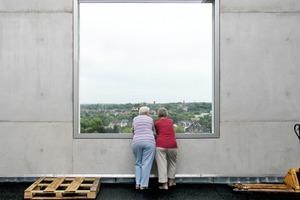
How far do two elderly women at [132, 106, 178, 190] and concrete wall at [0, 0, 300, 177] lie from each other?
56 centimetres

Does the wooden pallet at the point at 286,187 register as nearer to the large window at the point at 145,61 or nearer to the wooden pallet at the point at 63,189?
the large window at the point at 145,61

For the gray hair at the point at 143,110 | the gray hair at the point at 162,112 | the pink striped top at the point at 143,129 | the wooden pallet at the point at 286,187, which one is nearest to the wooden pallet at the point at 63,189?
the pink striped top at the point at 143,129

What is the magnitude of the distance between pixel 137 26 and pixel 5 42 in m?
2.66

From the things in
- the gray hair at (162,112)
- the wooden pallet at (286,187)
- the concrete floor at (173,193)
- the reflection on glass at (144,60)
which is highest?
the reflection on glass at (144,60)

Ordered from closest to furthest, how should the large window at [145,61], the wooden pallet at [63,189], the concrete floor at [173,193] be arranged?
the wooden pallet at [63,189], the concrete floor at [173,193], the large window at [145,61]

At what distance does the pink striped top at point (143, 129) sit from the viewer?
640 centimetres

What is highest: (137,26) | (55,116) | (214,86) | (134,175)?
(137,26)

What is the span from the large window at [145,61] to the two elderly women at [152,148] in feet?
2.22

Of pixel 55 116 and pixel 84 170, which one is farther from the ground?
pixel 55 116

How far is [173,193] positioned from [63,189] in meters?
1.95

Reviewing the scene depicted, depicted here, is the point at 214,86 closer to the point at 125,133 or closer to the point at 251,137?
the point at 251,137

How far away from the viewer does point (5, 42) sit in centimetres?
698

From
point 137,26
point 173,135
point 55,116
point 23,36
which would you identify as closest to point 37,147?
point 55,116

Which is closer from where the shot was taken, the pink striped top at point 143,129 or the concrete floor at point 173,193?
the concrete floor at point 173,193
